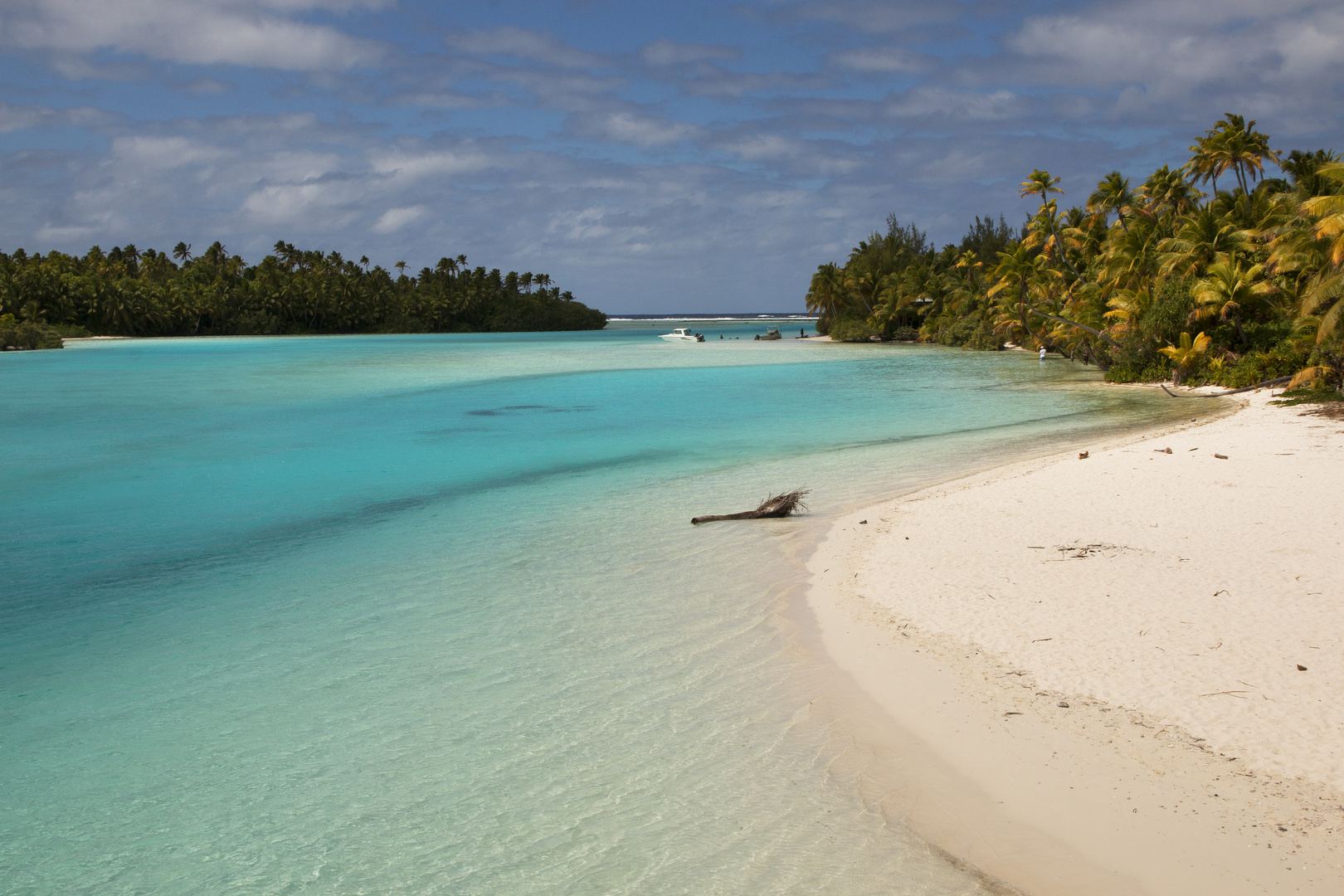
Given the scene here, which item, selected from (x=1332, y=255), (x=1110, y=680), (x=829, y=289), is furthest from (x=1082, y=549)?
(x=829, y=289)

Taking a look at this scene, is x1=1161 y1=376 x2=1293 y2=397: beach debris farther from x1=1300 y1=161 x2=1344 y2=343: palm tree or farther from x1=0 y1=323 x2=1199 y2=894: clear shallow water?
x1=0 y1=323 x2=1199 y2=894: clear shallow water

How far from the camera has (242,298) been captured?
118 m

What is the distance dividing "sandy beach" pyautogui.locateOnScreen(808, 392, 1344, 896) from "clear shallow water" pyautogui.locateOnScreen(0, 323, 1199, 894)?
55 centimetres

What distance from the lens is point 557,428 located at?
23.2 m

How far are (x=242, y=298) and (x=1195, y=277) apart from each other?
4653 inches

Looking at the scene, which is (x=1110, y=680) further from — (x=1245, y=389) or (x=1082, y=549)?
(x=1245, y=389)

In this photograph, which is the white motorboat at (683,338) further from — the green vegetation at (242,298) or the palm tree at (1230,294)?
the palm tree at (1230,294)

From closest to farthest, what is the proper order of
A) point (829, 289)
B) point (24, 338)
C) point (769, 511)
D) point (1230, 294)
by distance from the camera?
point (769, 511) → point (1230, 294) → point (24, 338) → point (829, 289)

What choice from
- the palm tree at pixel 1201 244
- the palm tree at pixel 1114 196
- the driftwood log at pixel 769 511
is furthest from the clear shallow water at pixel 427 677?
the palm tree at pixel 1114 196

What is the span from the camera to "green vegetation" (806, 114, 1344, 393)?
2088cm

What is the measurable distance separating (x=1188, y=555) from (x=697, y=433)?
14172mm

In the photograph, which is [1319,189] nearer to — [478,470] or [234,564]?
[478,470]

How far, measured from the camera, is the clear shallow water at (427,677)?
14.1 ft

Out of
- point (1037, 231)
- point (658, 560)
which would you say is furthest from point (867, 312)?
point (658, 560)
